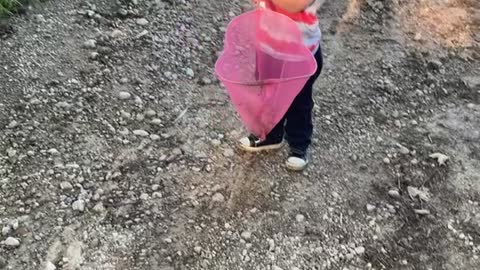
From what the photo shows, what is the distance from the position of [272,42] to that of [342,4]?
126cm

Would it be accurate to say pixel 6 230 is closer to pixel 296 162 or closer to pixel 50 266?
pixel 50 266

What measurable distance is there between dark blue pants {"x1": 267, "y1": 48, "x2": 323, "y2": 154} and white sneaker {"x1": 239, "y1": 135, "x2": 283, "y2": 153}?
0.02 metres

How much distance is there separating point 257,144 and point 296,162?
166 mm

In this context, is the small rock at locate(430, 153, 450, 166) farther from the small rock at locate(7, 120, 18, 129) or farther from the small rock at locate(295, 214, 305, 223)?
the small rock at locate(7, 120, 18, 129)

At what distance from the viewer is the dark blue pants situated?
2596 millimetres

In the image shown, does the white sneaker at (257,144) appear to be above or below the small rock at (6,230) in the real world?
above

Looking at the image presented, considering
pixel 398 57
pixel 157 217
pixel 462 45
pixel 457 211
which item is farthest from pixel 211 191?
pixel 462 45

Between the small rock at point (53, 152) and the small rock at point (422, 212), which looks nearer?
the small rock at point (422, 212)

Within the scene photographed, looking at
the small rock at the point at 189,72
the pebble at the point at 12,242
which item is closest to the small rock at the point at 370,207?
the small rock at the point at 189,72

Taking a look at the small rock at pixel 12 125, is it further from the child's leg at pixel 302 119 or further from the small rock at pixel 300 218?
the small rock at pixel 300 218

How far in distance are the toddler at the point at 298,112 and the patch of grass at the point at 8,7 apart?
1294 millimetres

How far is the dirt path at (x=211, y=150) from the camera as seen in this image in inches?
99.0

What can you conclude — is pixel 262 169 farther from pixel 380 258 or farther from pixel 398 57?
pixel 398 57

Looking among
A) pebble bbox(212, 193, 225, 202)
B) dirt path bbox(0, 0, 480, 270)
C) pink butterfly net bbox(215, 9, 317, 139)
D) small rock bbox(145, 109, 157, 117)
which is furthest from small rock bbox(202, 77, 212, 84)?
pebble bbox(212, 193, 225, 202)
